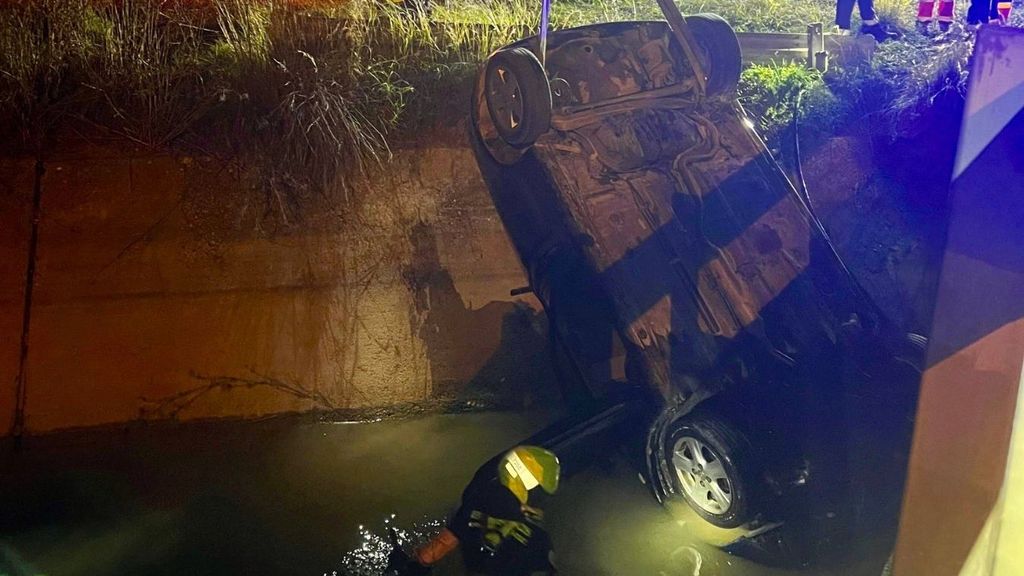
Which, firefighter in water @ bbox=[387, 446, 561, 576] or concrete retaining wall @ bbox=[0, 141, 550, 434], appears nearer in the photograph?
firefighter in water @ bbox=[387, 446, 561, 576]

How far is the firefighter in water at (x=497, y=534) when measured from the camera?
3.10 meters

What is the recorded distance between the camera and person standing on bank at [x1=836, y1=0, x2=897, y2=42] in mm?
4379

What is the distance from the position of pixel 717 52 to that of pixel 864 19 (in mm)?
1325

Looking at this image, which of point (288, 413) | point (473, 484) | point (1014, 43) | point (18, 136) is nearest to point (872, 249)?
point (1014, 43)

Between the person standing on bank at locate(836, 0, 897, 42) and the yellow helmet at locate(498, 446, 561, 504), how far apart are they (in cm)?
293

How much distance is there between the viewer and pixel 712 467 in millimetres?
3125

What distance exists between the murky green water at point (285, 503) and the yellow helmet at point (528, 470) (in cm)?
9

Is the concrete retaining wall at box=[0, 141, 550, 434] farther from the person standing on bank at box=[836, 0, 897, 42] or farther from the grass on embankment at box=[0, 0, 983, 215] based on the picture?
the person standing on bank at box=[836, 0, 897, 42]

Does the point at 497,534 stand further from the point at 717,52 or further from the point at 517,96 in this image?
the point at 717,52

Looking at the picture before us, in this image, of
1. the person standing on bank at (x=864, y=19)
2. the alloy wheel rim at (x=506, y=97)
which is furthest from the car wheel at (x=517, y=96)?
the person standing on bank at (x=864, y=19)

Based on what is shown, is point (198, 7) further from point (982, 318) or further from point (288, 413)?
point (982, 318)

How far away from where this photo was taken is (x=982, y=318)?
2902 millimetres

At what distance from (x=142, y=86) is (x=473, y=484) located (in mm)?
2597

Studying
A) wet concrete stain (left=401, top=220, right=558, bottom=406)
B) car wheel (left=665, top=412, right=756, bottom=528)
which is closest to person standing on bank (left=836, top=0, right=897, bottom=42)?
wet concrete stain (left=401, top=220, right=558, bottom=406)
